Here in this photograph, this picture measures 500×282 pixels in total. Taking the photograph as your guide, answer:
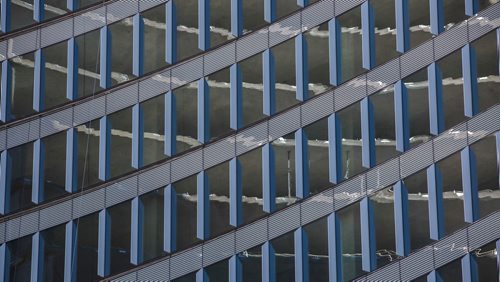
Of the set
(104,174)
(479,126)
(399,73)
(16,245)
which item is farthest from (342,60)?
(16,245)

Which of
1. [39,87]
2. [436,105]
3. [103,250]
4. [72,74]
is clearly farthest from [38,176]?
[436,105]

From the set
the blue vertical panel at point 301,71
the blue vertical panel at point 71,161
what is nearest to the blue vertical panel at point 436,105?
the blue vertical panel at point 301,71

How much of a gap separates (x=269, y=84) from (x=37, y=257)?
9.31 m

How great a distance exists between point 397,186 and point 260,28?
22.5 ft

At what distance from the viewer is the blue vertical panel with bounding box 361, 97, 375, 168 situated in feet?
145

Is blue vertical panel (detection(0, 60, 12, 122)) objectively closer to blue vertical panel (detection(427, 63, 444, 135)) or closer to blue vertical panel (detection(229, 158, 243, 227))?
blue vertical panel (detection(229, 158, 243, 227))

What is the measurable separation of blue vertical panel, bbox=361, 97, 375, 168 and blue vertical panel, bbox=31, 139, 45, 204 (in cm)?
1054

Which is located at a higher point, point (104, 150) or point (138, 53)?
point (138, 53)

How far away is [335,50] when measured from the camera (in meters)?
45.0

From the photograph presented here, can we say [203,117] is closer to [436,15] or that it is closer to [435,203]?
[435,203]

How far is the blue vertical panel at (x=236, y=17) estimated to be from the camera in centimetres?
4594

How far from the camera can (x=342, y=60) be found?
45.7 metres

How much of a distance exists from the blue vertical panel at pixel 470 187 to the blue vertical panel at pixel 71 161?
12.5 meters

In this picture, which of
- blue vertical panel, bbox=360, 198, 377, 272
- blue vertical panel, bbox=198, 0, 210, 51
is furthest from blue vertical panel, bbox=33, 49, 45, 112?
blue vertical panel, bbox=360, 198, 377, 272
